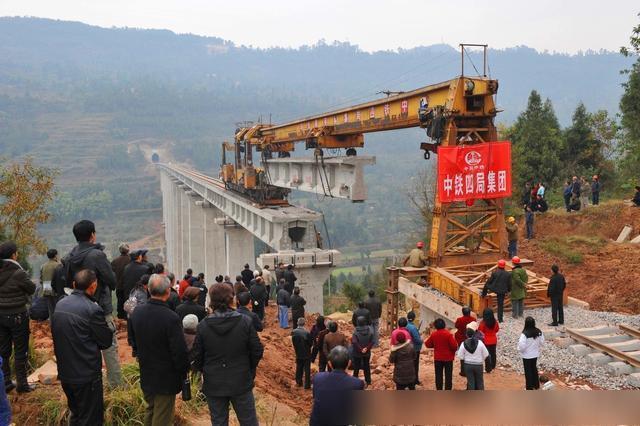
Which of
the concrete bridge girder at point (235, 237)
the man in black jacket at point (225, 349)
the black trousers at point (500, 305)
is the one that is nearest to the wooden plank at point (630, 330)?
the black trousers at point (500, 305)

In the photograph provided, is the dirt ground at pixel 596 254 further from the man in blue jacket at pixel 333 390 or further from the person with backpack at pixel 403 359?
the man in blue jacket at pixel 333 390

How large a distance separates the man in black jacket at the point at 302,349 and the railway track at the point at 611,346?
4583 millimetres

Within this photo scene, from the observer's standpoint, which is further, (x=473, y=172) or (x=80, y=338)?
(x=473, y=172)

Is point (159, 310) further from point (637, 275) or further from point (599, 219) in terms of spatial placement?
point (599, 219)

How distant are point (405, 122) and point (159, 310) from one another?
10.0 m

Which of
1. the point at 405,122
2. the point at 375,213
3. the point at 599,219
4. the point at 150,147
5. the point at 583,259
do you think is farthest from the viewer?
the point at 150,147

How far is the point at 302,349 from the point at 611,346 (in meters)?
5.12

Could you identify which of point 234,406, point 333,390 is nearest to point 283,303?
point 234,406

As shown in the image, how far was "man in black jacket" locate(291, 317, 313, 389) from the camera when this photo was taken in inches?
318

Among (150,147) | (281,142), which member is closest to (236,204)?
(281,142)

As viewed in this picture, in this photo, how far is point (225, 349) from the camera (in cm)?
439

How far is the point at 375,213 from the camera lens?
467 feet

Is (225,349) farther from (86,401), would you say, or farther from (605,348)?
(605,348)

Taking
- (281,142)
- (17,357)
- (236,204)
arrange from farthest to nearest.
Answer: (236,204) → (281,142) → (17,357)
